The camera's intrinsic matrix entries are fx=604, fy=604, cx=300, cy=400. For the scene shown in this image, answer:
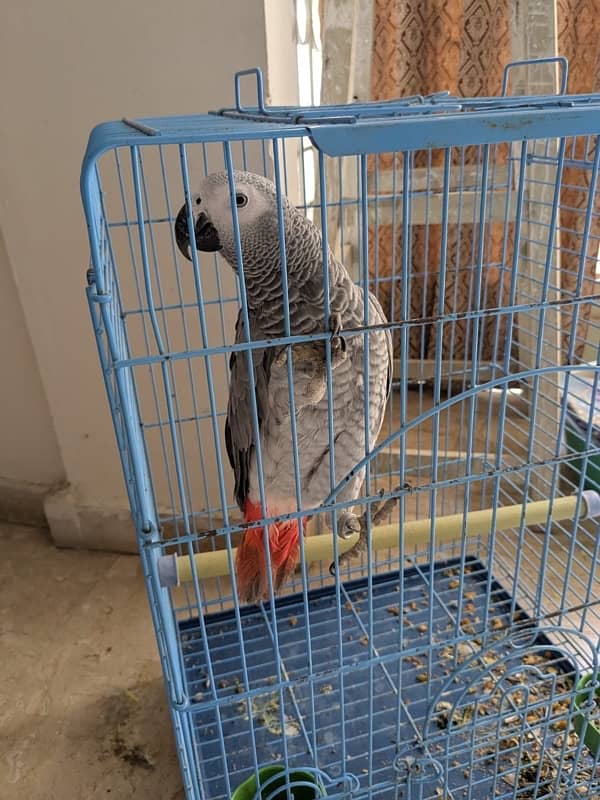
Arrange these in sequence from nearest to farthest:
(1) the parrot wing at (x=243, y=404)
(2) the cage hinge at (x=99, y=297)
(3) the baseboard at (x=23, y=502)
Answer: (2) the cage hinge at (x=99, y=297), (1) the parrot wing at (x=243, y=404), (3) the baseboard at (x=23, y=502)

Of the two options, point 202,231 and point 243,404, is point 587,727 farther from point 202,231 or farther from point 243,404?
point 202,231

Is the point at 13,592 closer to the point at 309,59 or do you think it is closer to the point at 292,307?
A: the point at 292,307

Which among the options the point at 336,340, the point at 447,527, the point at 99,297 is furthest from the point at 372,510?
the point at 99,297

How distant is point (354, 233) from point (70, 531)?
1080 millimetres

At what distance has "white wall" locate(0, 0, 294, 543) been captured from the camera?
116 centimetres

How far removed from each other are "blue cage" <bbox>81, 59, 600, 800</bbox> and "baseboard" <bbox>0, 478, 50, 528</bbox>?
0.41 metres

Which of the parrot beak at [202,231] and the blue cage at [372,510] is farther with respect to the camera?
the parrot beak at [202,231]

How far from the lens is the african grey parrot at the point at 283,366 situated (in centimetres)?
79

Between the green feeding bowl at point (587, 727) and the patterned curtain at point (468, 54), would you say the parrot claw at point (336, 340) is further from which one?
the patterned curtain at point (468, 54)

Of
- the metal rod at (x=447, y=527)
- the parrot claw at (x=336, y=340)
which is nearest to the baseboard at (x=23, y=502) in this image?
the metal rod at (x=447, y=527)

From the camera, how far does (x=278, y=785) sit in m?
0.89

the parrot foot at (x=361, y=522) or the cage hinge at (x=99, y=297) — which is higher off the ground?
the cage hinge at (x=99, y=297)

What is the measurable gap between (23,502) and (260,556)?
103 centimetres

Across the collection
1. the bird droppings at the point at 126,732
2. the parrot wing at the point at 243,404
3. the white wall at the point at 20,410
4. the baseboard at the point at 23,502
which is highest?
the parrot wing at the point at 243,404
